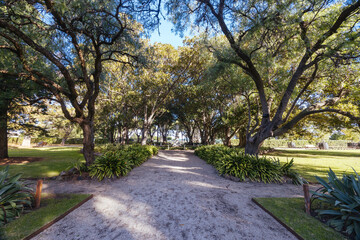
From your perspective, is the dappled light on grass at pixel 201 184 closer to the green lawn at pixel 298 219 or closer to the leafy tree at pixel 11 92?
the green lawn at pixel 298 219

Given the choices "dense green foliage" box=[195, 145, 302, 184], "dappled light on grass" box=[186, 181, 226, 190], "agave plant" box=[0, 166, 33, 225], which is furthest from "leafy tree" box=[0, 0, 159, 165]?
"dense green foliage" box=[195, 145, 302, 184]

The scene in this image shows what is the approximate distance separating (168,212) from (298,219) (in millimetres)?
2848

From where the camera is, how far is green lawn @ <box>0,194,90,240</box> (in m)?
2.41

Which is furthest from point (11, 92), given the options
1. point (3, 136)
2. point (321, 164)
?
point (321, 164)

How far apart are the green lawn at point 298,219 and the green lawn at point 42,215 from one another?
4.88 metres

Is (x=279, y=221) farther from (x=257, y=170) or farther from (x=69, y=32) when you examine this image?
(x=69, y=32)

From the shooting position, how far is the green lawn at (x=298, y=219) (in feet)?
8.10

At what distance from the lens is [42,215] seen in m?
2.95

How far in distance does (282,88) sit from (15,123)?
60.0 ft

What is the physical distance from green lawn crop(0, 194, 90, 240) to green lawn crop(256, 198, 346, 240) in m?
4.88

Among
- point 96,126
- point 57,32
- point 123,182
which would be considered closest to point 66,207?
point 123,182

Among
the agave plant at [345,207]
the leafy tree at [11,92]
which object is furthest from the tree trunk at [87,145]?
the agave plant at [345,207]

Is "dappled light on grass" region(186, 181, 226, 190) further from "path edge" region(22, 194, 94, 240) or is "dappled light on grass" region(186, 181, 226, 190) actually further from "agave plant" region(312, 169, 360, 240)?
"path edge" region(22, 194, 94, 240)

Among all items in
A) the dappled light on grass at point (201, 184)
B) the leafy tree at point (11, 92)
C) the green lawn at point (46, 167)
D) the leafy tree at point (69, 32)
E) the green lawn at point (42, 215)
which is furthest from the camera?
the leafy tree at point (11, 92)
